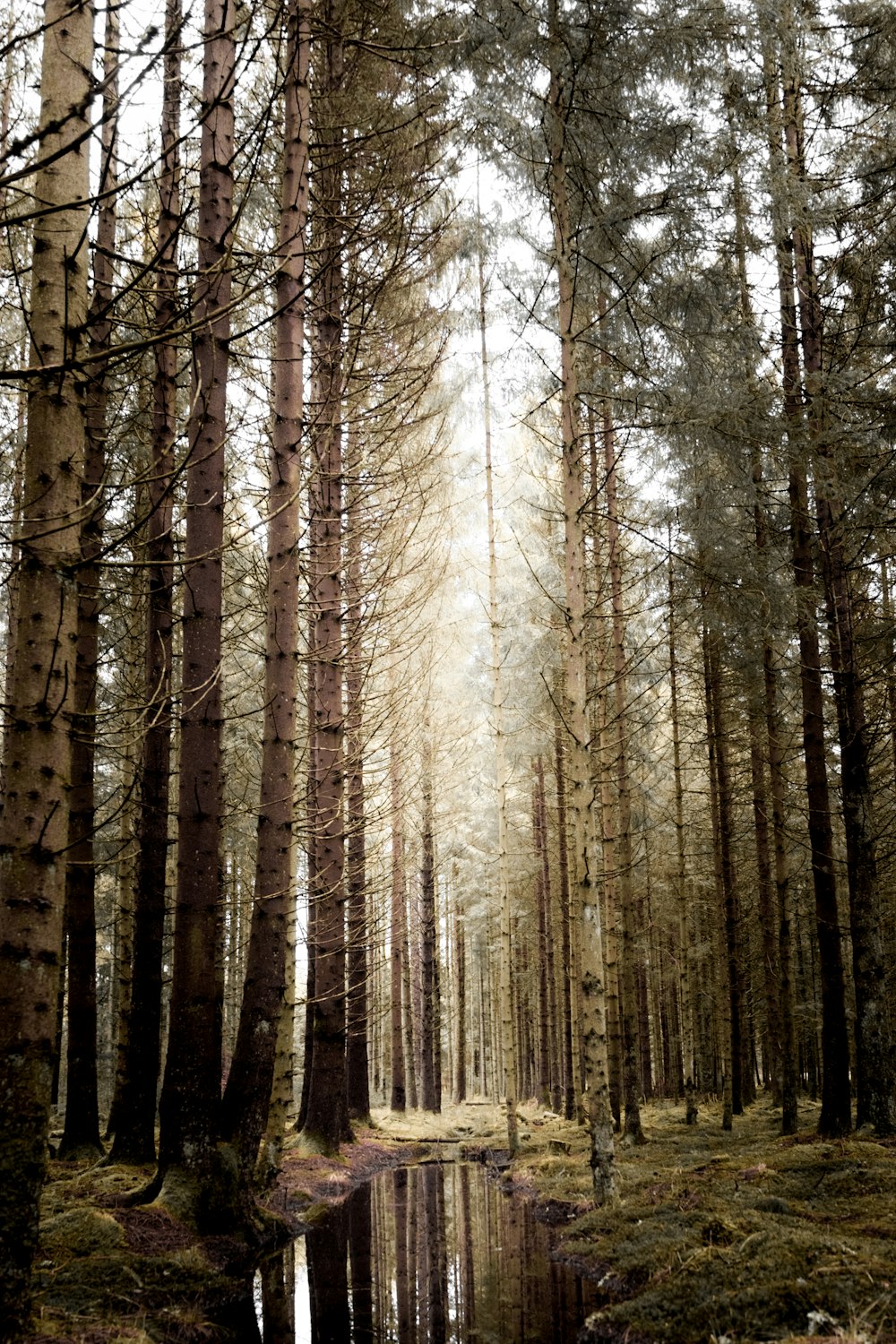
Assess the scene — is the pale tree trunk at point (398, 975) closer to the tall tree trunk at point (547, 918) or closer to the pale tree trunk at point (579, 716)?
the tall tree trunk at point (547, 918)

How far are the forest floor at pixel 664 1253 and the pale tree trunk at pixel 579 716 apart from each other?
776mm

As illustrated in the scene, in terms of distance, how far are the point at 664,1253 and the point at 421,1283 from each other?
194 cm

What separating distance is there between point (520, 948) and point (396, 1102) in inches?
410

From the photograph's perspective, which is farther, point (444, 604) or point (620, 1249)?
point (444, 604)

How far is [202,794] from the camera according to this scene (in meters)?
6.45

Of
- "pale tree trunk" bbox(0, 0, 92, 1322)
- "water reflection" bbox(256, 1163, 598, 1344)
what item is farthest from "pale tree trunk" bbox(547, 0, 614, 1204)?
"pale tree trunk" bbox(0, 0, 92, 1322)

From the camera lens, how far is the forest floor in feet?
13.5

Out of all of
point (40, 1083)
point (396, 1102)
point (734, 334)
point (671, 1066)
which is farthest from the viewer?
point (671, 1066)

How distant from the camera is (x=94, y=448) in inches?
336

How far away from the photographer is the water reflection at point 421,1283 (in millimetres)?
4941

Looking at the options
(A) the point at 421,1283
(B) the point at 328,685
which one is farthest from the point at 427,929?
(A) the point at 421,1283

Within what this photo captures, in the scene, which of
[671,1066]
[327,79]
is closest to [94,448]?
[327,79]

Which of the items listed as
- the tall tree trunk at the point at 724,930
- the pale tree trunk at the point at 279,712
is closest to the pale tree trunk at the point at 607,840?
the tall tree trunk at the point at 724,930

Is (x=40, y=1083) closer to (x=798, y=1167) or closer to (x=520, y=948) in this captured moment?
(x=798, y=1167)
